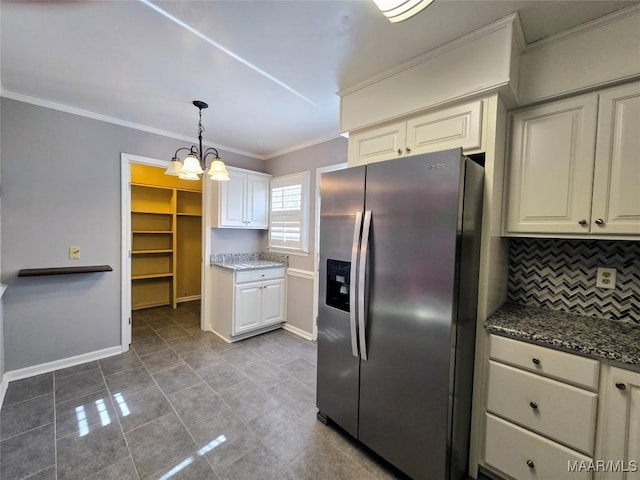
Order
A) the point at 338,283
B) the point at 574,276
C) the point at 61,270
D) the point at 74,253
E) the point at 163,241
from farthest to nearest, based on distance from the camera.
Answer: the point at 163,241 < the point at 74,253 < the point at 61,270 < the point at 338,283 < the point at 574,276

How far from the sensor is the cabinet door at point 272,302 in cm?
356

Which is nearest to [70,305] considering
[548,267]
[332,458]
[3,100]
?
[3,100]

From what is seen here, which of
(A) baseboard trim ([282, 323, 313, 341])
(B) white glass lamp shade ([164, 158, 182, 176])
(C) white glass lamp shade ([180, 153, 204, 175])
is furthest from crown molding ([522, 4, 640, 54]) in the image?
(A) baseboard trim ([282, 323, 313, 341])

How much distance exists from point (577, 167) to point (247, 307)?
3.25 m

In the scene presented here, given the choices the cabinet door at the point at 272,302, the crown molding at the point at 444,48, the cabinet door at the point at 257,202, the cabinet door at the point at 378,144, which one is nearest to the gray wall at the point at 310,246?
the cabinet door at the point at 272,302

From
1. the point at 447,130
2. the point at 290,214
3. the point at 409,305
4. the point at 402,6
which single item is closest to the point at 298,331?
the point at 290,214

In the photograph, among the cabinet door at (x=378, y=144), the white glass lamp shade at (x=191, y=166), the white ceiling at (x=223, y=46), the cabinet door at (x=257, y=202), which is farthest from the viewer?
the cabinet door at (x=257, y=202)

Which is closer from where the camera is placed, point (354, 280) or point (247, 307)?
point (354, 280)

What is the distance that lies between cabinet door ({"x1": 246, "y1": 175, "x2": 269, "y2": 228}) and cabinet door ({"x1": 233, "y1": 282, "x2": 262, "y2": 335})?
36.5 inches

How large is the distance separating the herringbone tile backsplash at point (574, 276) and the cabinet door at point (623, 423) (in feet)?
1.91

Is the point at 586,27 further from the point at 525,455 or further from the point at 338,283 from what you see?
the point at 525,455

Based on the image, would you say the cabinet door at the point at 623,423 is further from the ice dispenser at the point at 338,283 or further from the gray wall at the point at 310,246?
the gray wall at the point at 310,246

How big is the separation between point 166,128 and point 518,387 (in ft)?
12.9

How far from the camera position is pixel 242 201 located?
3.69 metres
